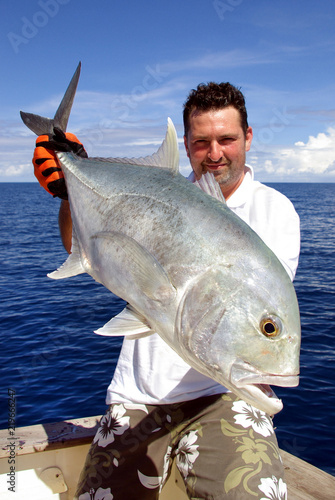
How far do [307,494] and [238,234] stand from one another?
2572 mm

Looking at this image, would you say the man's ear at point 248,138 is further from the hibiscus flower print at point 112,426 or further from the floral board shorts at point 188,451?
the hibiscus flower print at point 112,426

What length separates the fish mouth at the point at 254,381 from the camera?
1828 millimetres

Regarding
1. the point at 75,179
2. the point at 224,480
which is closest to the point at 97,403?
the point at 224,480

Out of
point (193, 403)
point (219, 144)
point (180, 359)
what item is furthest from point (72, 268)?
point (219, 144)

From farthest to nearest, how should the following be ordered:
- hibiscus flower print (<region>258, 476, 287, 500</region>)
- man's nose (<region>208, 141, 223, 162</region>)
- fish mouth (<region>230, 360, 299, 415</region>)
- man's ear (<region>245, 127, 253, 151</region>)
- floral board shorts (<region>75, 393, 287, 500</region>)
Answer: man's ear (<region>245, 127, 253, 151</region>), man's nose (<region>208, 141, 223, 162</region>), floral board shorts (<region>75, 393, 287, 500</region>), hibiscus flower print (<region>258, 476, 287, 500</region>), fish mouth (<region>230, 360, 299, 415</region>)

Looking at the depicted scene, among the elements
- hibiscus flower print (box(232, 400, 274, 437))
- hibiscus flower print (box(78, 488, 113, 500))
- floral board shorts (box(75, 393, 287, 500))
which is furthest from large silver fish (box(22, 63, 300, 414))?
hibiscus flower print (box(78, 488, 113, 500))

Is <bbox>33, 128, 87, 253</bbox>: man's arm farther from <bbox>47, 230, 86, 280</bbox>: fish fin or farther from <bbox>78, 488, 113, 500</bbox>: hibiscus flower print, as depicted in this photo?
<bbox>78, 488, 113, 500</bbox>: hibiscus flower print

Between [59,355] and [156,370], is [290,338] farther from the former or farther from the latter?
[59,355]

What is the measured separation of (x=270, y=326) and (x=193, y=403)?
159 cm

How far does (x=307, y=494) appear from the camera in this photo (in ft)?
11.3

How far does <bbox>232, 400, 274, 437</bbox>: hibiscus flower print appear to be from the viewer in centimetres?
300

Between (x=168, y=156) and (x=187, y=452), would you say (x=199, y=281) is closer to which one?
(x=168, y=156)

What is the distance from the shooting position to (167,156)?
2.43 meters

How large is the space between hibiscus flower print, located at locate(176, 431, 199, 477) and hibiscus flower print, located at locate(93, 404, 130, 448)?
1.41ft
